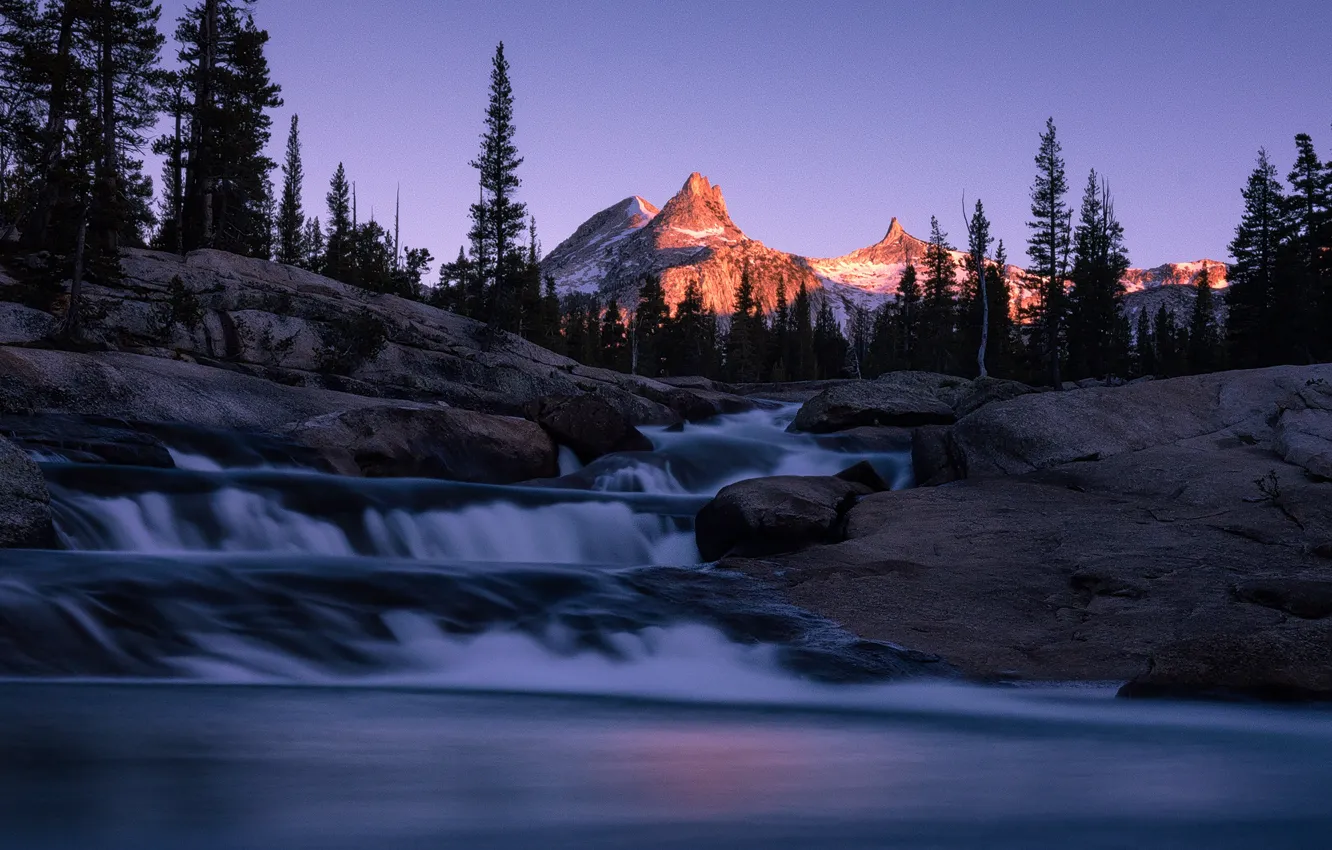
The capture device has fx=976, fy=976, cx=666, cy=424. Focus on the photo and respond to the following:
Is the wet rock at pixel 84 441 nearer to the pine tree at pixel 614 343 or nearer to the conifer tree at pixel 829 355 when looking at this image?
the pine tree at pixel 614 343

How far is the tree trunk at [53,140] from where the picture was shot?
19.2 m

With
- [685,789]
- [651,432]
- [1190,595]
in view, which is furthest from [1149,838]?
[651,432]

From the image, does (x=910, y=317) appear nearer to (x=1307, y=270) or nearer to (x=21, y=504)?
(x=1307, y=270)

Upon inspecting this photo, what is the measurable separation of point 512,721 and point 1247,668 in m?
5.05

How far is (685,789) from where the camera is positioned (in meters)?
4.50

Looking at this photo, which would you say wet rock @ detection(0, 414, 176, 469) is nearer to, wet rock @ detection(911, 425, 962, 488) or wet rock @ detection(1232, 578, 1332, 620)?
wet rock @ detection(911, 425, 962, 488)

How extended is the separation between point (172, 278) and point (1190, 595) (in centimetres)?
2205

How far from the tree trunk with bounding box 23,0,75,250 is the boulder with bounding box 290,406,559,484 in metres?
8.76

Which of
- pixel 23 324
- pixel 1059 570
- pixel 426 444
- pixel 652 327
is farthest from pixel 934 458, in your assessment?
pixel 652 327

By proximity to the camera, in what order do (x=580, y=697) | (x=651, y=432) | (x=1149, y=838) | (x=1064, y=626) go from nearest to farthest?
(x=1149, y=838) → (x=580, y=697) → (x=1064, y=626) → (x=651, y=432)

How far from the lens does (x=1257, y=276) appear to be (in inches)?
2025

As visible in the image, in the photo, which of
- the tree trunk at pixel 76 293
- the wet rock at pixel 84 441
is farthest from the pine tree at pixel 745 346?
the wet rock at pixel 84 441

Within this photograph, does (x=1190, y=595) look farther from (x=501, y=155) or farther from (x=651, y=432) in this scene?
(x=501, y=155)

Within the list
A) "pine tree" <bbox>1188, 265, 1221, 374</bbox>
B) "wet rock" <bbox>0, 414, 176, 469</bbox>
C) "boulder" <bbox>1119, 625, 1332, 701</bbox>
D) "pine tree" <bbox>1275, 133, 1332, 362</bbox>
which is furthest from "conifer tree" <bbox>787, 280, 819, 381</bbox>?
"boulder" <bbox>1119, 625, 1332, 701</bbox>
